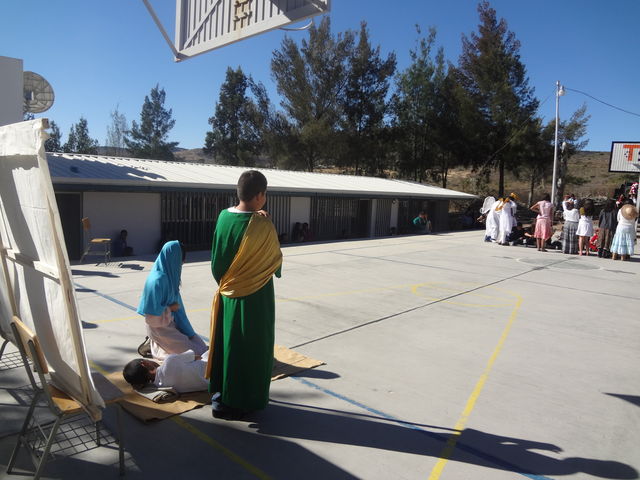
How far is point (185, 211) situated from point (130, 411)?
1150cm

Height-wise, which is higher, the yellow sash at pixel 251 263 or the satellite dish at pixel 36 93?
the satellite dish at pixel 36 93

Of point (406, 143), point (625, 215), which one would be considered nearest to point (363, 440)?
point (625, 215)

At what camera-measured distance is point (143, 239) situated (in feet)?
44.1

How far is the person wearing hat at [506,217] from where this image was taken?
56.2 ft

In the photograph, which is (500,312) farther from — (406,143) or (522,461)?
(406,143)

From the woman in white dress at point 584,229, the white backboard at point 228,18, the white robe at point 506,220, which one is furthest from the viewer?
the white robe at point 506,220

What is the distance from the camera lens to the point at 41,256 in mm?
2539

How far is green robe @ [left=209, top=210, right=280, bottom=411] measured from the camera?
3379 mm

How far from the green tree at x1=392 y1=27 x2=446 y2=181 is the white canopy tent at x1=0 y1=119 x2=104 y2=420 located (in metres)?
33.1

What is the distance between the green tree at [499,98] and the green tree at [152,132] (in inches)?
1179

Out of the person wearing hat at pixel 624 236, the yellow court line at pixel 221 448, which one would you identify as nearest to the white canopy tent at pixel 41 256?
the yellow court line at pixel 221 448

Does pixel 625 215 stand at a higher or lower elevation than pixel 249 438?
higher

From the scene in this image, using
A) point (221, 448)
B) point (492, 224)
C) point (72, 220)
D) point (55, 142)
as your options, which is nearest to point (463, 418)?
point (221, 448)

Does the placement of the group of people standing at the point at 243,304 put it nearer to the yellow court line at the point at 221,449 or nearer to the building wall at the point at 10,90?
the yellow court line at the point at 221,449
